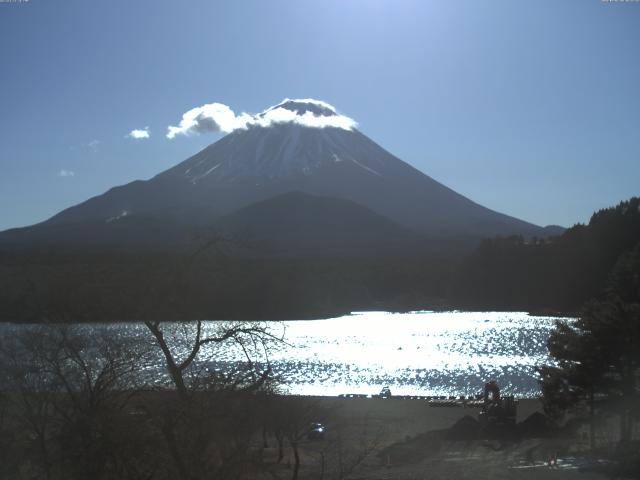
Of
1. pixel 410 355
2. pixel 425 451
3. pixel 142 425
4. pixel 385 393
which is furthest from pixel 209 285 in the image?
pixel 410 355

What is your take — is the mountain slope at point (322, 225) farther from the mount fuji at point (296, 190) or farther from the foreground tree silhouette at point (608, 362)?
the foreground tree silhouette at point (608, 362)

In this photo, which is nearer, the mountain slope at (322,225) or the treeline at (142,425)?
the treeline at (142,425)

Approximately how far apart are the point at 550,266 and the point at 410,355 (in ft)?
120

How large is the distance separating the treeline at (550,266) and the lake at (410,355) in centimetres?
446

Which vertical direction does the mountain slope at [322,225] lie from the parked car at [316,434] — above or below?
above

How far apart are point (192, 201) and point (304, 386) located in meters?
101

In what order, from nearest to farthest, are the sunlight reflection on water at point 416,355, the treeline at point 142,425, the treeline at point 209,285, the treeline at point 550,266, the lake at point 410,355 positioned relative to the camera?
the treeline at point 142,425, the treeline at point 209,285, the lake at point 410,355, the sunlight reflection on water at point 416,355, the treeline at point 550,266

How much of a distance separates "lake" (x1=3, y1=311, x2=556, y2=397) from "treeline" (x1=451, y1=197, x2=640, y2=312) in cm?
446

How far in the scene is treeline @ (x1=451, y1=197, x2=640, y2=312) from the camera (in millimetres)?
72312

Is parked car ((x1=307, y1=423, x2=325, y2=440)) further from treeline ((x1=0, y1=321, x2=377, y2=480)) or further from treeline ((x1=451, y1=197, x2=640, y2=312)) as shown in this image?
treeline ((x1=451, y1=197, x2=640, y2=312))

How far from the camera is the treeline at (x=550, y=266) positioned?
237 feet

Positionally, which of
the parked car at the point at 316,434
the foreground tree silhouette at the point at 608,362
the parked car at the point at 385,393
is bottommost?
the parked car at the point at 385,393

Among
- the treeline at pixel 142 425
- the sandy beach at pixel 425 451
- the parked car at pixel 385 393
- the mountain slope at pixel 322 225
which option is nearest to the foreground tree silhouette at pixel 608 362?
the sandy beach at pixel 425 451

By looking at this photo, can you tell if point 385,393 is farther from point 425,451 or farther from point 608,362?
point 608,362
